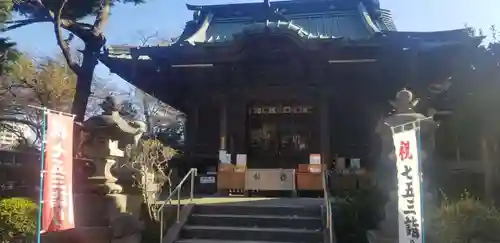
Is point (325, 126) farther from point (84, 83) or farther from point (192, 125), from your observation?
point (84, 83)

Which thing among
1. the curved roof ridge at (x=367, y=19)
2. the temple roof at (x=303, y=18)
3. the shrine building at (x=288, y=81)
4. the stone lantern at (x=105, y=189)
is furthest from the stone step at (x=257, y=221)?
the temple roof at (x=303, y=18)

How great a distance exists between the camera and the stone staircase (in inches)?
321

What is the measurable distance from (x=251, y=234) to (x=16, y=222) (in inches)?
178

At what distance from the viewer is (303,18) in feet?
61.6

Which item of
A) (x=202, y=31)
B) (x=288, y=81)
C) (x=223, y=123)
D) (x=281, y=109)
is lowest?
(x=223, y=123)

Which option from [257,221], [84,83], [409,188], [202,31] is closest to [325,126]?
[257,221]

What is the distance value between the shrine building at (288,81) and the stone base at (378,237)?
5578mm

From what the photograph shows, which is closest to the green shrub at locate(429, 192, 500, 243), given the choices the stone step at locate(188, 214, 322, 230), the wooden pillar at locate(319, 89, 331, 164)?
the stone step at locate(188, 214, 322, 230)

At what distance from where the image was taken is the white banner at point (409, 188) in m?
5.33

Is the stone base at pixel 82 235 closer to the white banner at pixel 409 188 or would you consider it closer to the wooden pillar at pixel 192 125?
the white banner at pixel 409 188

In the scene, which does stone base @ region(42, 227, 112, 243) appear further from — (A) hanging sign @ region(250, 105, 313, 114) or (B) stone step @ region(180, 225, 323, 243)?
(A) hanging sign @ region(250, 105, 313, 114)

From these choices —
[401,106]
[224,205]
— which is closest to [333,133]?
[224,205]

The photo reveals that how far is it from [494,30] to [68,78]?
69.8 feet

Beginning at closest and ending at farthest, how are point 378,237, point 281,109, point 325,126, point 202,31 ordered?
point 378,237 < point 325,126 < point 281,109 < point 202,31
